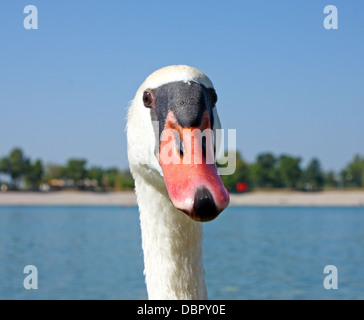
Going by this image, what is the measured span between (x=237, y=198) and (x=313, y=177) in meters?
22.7

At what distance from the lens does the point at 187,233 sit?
383 cm

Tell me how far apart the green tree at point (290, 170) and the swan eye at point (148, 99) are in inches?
5184

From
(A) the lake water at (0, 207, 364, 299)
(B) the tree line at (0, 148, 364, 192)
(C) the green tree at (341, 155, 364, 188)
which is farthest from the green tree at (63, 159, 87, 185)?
(A) the lake water at (0, 207, 364, 299)

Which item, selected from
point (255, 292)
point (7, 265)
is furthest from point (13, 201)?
point (255, 292)

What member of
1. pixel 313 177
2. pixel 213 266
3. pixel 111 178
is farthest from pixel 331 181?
pixel 213 266

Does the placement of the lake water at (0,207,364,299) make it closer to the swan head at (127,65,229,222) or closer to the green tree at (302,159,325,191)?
the swan head at (127,65,229,222)

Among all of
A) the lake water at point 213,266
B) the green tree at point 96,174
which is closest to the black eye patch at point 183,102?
the lake water at point 213,266

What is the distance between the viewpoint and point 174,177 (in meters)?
2.91

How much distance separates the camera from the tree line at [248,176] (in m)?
126

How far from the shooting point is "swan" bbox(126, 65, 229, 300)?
109 inches

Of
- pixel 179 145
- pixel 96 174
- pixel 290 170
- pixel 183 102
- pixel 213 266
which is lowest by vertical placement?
pixel 213 266

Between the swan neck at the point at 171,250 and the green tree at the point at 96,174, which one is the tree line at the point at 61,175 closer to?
the green tree at the point at 96,174

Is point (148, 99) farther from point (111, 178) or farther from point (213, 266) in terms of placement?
point (111, 178)

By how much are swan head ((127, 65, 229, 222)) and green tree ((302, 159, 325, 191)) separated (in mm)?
138234
